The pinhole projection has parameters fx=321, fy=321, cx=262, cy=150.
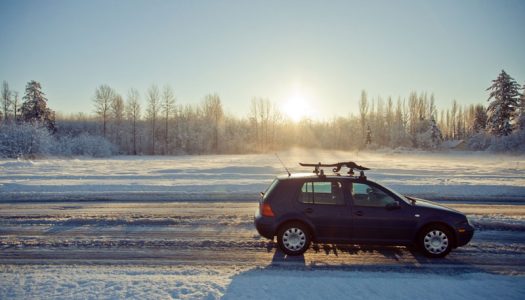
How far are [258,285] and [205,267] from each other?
1308 mm

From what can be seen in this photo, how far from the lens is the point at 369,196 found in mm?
6582

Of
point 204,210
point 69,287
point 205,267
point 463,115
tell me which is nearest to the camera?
point 69,287

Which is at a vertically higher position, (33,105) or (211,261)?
(33,105)

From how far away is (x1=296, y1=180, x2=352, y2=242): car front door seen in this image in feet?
21.1

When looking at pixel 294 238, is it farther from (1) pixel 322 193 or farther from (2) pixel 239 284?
(2) pixel 239 284

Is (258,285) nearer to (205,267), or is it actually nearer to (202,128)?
(205,267)

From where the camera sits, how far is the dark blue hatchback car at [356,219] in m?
6.39

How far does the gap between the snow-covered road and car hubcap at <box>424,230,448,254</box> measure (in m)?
0.24

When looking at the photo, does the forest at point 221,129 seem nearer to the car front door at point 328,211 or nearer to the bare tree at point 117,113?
the bare tree at point 117,113

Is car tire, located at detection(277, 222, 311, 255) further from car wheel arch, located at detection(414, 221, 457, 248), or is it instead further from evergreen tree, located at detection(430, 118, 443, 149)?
evergreen tree, located at detection(430, 118, 443, 149)

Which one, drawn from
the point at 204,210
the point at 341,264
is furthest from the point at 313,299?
Answer: the point at 204,210

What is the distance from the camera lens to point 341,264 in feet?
19.8

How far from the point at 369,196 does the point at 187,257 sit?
3879 mm

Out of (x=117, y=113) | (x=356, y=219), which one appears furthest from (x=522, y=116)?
(x=117, y=113)
